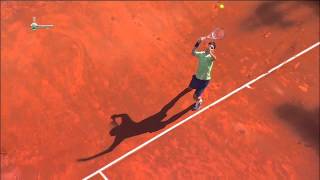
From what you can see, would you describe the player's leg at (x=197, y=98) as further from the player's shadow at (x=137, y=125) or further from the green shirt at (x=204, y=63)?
the green shirt at (x=204, y=63)

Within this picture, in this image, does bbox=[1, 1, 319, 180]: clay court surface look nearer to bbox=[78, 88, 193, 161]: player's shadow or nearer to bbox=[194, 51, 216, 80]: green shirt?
bbox=[78, 88, 193, 161]: player's shadow

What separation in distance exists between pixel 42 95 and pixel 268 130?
602 cm

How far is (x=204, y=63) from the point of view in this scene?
11102mm

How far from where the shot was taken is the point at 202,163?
11.4m

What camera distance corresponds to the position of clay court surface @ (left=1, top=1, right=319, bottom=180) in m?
11.5

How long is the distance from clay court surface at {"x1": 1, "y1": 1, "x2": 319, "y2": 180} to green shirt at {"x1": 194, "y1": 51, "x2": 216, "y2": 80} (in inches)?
54.6

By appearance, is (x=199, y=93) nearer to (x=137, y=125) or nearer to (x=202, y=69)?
(x=202, y=69)

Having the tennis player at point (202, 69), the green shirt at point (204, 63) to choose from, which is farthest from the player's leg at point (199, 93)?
the green shirt at point (204, 63)

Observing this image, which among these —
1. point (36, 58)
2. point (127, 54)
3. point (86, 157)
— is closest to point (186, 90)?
point (127, 54)

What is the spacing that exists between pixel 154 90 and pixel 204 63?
2265mm

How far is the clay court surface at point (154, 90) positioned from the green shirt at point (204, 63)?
4.55 feet

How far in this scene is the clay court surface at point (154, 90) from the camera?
11.5 metres

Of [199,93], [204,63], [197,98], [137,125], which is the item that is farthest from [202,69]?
[137,125]

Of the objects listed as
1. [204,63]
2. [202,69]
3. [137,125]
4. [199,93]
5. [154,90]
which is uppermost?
[204,63]
